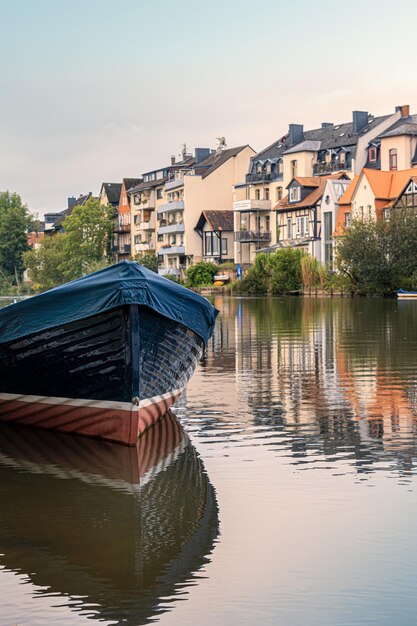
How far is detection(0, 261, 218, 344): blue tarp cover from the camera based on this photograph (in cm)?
1283

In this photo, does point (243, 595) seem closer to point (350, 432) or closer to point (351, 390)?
point (350, 432)

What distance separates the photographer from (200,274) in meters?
99.4

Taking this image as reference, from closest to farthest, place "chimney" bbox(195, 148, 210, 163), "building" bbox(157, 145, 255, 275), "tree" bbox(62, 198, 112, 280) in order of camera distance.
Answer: "building" bbox(157, 145, 255, 275)
"chimney" bbox(195, 148, 210, 163)
"tree" bbox(62, 198, 112, 280)

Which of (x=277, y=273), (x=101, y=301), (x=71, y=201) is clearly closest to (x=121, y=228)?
(x=71, y=201)

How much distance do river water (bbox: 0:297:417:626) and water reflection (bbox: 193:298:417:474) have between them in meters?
0.06

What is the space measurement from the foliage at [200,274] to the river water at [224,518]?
81.8m

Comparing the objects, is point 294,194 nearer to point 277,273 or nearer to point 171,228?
point 277,273

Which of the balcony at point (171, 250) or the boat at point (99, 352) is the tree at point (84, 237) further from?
the boat at point (99, 352)

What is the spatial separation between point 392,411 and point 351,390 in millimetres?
2738

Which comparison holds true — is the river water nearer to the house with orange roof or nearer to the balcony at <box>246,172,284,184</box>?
the house with orange roof

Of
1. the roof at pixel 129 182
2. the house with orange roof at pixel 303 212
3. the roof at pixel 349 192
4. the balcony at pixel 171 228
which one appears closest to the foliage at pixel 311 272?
the roof at pixel 349 192

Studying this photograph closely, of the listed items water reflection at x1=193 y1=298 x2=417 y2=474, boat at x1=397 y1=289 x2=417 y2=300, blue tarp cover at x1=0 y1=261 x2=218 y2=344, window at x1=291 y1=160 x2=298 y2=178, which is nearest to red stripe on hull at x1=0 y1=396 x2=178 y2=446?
water reflection at x1=193 y1=298 x2=417 y2=474

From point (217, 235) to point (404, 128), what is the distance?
29521 millimetres

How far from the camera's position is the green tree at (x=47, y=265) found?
442 feet
